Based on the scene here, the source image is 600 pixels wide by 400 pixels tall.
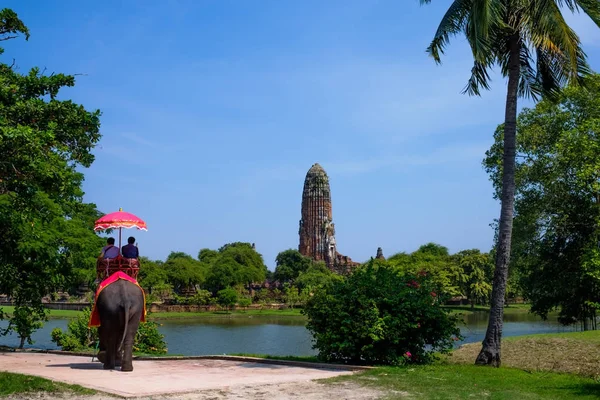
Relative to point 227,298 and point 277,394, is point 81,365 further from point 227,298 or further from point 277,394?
point 227,298

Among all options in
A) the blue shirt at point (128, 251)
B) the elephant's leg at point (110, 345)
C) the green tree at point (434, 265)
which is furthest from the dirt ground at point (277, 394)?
the green tree at point (434, 265)

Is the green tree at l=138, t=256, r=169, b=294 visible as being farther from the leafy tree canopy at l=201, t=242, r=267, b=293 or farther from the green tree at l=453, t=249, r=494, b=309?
the green tree at l=453, t=249, r=494, b=309

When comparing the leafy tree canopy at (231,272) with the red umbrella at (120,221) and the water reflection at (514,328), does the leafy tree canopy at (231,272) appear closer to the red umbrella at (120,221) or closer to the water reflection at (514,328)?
the water reflection at (514,328)

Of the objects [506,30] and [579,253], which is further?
[579,253]

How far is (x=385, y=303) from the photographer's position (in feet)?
46.4

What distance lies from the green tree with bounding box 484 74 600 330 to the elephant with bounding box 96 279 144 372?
17.4 meters

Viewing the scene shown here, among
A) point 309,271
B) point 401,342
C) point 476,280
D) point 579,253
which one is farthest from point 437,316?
point 309,271

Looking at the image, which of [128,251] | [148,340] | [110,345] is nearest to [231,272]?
[148,340]

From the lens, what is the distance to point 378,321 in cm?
1354

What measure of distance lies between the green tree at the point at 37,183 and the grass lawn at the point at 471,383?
7166 millimetres

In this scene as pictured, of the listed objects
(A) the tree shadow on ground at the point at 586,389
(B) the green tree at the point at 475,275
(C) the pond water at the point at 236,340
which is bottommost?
(C) the pond water at the point at 236,340

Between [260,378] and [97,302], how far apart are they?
4.04 meters

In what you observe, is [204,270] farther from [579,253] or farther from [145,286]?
[579,253]

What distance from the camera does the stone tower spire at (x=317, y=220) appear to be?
118375mm
